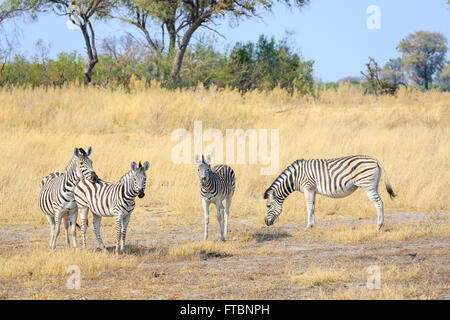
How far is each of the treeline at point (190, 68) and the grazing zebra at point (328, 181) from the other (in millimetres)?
12581

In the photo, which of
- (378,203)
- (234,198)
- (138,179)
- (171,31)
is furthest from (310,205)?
(171,31)

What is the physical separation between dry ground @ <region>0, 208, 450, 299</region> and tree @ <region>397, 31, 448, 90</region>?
48.1 meters

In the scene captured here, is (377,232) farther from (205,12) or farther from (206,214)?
(205,12)

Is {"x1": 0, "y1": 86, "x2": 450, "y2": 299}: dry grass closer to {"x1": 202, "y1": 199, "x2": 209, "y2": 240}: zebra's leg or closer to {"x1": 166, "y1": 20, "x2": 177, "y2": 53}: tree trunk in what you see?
{"x1": 202, "y1": 199, "x2": 209, "y2": 240}: zebra's leg

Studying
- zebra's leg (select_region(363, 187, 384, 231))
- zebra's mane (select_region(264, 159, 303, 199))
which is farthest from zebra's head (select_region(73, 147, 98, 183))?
zebra's leg (select_region(363, 187, 384, 231))

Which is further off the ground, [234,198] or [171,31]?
[171,31]

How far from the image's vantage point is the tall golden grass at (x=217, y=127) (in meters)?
13.7

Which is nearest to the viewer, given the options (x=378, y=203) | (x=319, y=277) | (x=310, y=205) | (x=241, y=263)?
(x=319, y=277)

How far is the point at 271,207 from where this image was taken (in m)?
11.7

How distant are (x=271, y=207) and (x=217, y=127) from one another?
28.7 ft

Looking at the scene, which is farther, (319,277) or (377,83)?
(377,83)

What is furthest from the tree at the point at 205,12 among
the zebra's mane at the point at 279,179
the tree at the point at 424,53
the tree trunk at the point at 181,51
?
the tree at the point at 424,53
